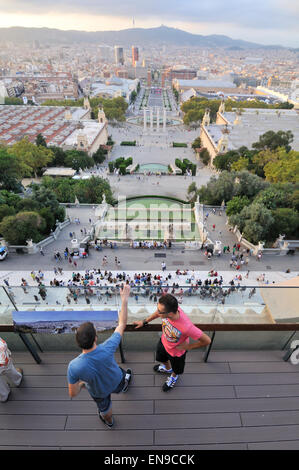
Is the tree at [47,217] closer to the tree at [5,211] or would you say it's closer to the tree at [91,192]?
the tree at [5,211]

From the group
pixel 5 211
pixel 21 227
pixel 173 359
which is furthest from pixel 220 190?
pixel 173 359

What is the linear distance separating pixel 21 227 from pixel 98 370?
1640cm

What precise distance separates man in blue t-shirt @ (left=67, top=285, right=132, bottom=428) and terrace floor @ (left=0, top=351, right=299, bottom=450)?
561 mm

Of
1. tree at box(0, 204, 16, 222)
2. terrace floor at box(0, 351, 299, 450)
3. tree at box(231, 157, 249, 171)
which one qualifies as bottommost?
tree at box(231, 157, 249, 171)

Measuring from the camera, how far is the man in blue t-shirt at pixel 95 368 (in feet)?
9.20

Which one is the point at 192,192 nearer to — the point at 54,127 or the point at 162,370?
the point at 162,370

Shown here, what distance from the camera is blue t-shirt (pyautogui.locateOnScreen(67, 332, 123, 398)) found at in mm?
2959

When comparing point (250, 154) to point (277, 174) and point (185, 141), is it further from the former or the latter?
point (185, 141)

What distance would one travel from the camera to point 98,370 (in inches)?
122

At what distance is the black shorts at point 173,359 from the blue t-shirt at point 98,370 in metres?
1.03

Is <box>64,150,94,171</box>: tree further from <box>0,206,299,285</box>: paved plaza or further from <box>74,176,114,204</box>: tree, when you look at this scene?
<box>0,206,299,285</box>: paved plaza

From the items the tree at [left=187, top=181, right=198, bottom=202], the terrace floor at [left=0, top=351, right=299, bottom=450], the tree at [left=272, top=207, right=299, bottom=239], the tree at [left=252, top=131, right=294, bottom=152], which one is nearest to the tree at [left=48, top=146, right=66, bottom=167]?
the tree at [left=187, top=181, right=198, bottom=202]

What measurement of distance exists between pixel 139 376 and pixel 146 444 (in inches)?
38.9

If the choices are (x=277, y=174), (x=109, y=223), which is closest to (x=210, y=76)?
(x=277, y=174)
